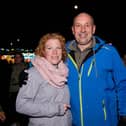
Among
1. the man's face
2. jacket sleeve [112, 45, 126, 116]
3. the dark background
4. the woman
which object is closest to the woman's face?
the woman

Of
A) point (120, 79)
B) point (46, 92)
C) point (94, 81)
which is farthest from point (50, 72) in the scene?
point (120, 79)

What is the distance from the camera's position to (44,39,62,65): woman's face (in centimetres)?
455

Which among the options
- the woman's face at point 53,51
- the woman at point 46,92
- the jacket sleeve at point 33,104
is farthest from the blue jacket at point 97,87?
the jacket sleeve at point 33,104

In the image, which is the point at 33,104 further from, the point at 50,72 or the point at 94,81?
the point at 94,81

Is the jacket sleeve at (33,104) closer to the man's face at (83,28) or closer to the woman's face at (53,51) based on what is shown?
the woman's face at (53,51)

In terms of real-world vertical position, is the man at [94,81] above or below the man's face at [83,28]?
below

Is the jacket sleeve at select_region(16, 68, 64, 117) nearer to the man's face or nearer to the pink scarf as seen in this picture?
the pink scarf

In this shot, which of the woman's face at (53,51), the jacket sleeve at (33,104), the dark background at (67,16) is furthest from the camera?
the dark background at (67,16)

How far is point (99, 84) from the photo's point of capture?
4707 mm

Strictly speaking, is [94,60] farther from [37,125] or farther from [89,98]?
[37,125]

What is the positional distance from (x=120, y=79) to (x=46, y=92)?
1.16 meters

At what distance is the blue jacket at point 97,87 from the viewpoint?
469 centimetres

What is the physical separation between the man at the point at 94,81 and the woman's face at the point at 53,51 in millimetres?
324

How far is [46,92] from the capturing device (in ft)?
14.2
